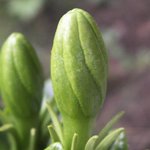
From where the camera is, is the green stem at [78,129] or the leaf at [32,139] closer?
the green stem at [78,129]

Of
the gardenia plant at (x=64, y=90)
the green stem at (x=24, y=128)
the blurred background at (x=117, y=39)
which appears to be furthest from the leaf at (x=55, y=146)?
the blurred background at (x=117, y=39)

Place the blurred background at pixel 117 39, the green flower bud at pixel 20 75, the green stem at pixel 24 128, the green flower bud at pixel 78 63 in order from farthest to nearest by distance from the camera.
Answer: the blurred background at pixel 117 39 < the green stem at pixel 24 128 < the green flower bud at pixel 20 75 < the green flower bud at pixel 78 63

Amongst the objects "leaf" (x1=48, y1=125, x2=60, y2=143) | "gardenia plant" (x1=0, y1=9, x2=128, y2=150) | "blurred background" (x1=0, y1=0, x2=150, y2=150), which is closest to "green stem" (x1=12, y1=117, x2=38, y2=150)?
"gardenia plant" (x1=0, y1=9, x2=128, y2=150)

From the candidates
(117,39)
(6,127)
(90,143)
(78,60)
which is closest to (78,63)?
(78,60)

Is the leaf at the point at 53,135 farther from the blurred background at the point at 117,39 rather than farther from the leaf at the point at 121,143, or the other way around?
the blurred background at the point at 117,39

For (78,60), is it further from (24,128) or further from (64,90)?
(24,128)

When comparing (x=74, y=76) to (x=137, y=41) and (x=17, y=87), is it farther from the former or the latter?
(x=137, y=41)

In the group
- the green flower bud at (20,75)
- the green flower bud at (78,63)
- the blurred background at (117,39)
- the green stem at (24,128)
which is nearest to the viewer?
the green flower bud at (78,63)

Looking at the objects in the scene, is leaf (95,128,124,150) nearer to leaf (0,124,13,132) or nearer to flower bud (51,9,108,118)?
flower bud (51,9,108,118)
